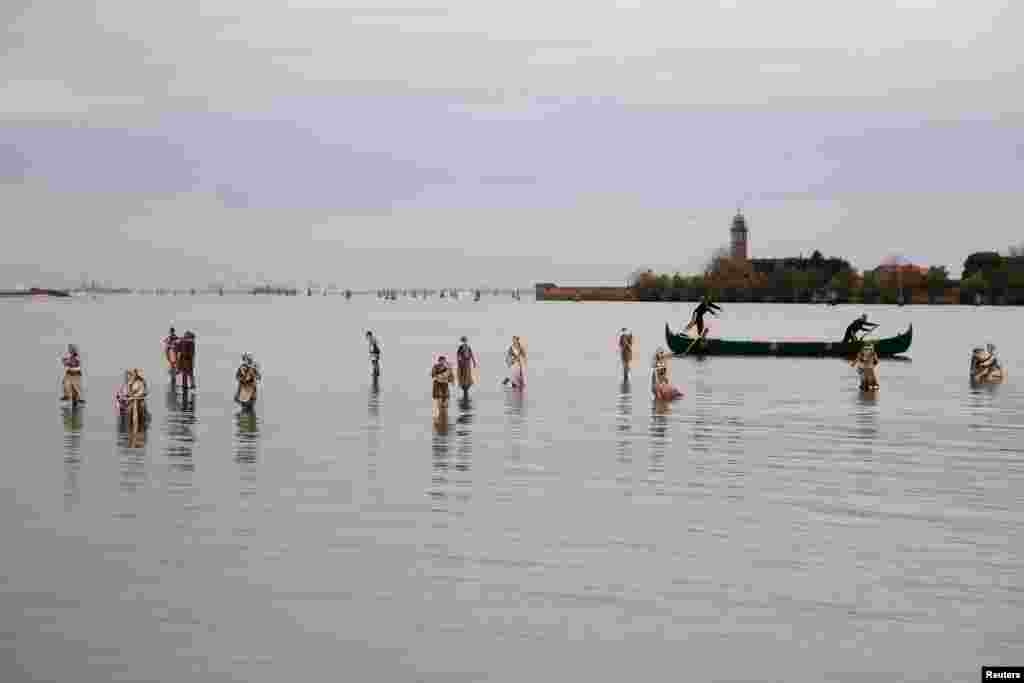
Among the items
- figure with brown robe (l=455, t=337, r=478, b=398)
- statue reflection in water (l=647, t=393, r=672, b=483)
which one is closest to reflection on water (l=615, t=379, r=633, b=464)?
statue reflection in water (l=647, t=393, r=672, b=483)

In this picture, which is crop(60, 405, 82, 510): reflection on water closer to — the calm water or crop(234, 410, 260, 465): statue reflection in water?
the calm water

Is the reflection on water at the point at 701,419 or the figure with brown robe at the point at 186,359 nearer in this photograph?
the reflection on water at the point at 701,419

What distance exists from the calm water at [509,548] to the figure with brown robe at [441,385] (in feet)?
1.29

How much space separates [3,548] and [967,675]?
10199 millimetres

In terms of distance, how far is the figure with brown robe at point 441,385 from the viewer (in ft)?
102

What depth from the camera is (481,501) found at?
18.9 meters

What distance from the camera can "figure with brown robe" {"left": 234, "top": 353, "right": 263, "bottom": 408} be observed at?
31828 mm

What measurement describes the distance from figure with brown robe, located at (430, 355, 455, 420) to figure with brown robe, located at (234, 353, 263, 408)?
3.97 metres

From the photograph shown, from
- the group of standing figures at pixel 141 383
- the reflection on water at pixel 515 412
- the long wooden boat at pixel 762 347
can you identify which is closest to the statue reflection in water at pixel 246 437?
the group of standing figures at pixel 141 383

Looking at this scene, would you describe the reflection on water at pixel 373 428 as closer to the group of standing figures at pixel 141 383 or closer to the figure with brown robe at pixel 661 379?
the group of standing figures at pixel 141 383

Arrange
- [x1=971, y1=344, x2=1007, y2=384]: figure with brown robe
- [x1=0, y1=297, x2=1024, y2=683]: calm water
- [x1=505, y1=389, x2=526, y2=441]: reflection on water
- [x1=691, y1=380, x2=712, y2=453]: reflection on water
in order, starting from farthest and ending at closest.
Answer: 1. [x1=971, y1=344, x2=1007, y2=384]: figure with brown robe
2. [x1=505, y1=389, x2=526, y2=441]: reflection on water
3. [x1=691, y1=380, x2=712, y2=453]: reflection on water
4. [x1=0, y1=297, x2=1024, y2=683]: calm water

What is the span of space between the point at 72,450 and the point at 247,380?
7756mm

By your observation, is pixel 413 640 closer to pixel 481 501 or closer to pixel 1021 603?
pixel 1021 603

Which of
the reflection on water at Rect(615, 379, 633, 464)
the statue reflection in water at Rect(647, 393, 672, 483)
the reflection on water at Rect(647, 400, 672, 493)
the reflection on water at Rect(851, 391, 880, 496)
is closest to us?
the reflection on water at Rect(851, 391, 880, 496)
